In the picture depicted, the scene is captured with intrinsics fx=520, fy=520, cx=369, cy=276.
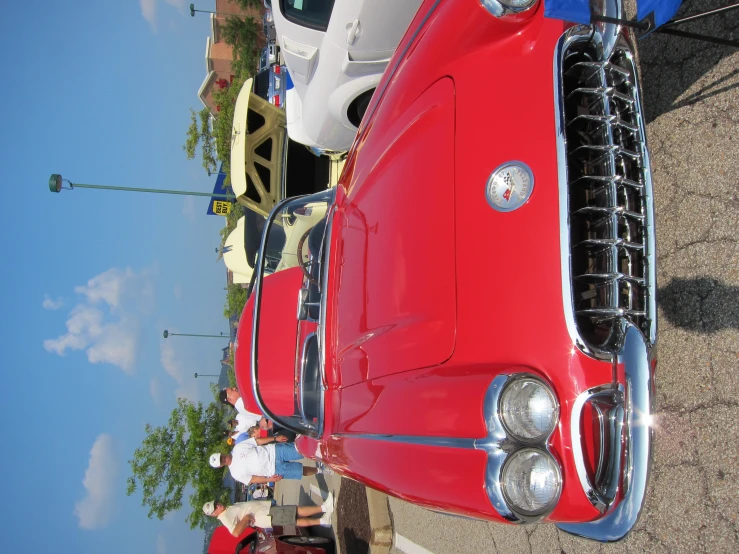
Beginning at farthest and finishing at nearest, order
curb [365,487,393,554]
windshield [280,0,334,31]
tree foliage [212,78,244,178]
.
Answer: tree foliage [212,78,244,178]
curb [365,487,393,554]
windshield [280,0,334,31]

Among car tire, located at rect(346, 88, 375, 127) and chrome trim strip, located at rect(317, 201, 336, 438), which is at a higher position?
car tire, located at rect(346, 88, 375, 127)

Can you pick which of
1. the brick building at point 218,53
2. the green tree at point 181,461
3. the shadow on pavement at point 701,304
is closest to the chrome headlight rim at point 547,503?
the shadow on pavement at point 701,304

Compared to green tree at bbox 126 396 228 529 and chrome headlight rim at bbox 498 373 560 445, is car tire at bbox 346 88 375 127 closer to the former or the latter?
chrome headlight rim at bbox 498 373 560 445

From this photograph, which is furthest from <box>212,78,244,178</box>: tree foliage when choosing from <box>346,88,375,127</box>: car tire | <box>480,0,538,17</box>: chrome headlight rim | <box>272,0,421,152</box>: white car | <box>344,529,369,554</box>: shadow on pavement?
<box>480,0,538,17</box>: chrome headlight rim

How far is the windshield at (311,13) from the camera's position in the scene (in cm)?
475

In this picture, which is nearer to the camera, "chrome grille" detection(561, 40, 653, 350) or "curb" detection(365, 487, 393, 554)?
"chrome grille" detection(561, 40, 653, 350)

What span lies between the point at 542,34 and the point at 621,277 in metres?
1.10

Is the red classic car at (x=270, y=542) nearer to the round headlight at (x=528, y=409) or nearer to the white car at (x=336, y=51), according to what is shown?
the white car at (x=336, y=51)

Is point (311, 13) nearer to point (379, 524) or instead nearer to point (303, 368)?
point (303, 368)

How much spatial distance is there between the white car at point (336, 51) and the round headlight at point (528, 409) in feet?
11.3

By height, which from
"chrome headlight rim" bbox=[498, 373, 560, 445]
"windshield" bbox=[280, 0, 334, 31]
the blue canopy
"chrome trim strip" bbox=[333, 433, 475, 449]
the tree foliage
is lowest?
"chrome trim strip" bbox=[333, 433, 475, 449]

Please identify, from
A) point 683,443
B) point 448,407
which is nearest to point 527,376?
point 448,407

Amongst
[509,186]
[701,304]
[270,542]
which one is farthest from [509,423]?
[270,542]

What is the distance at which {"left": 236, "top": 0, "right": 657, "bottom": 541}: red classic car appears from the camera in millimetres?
1945
